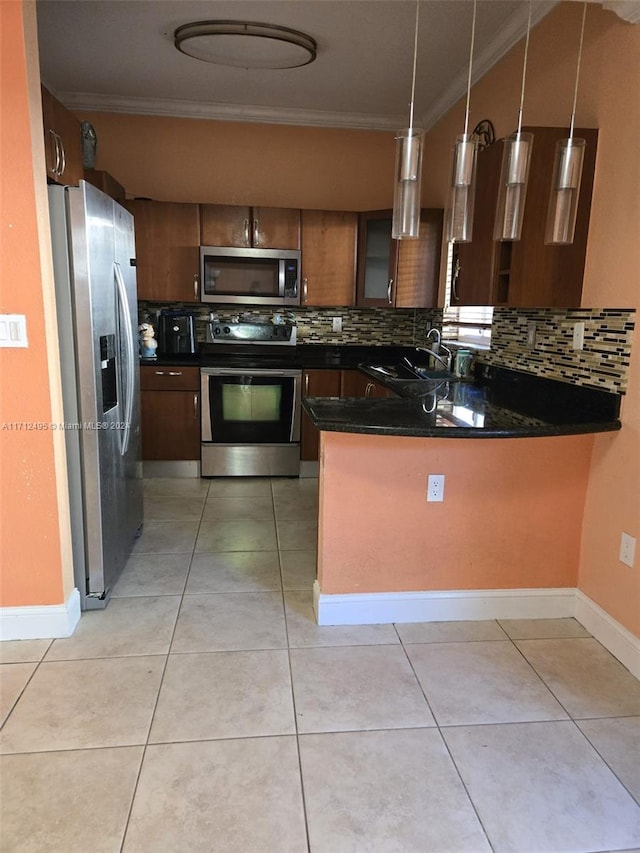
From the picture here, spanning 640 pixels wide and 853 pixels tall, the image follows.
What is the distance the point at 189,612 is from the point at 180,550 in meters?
0.64

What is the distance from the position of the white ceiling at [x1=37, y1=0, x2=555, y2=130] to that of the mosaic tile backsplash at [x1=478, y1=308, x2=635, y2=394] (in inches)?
55.0

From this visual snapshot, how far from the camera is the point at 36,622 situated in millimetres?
2262

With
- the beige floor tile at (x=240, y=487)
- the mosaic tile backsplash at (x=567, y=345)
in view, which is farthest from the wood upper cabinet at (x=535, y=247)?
the beige floor tile at (x=240, y=487)

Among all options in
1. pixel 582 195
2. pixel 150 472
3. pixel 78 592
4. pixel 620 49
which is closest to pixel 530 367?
pixel 582 195

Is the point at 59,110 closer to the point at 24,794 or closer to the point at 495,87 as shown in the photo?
the point at 495,87

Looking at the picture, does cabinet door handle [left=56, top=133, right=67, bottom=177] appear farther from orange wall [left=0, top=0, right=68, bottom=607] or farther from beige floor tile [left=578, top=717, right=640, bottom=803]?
beige floor tile [left=578, top=717, right=640, bottom=803]

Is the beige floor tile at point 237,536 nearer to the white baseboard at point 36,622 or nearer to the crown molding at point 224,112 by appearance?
the white baseboard at point 36,622

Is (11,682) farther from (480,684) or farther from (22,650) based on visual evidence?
(480,684)

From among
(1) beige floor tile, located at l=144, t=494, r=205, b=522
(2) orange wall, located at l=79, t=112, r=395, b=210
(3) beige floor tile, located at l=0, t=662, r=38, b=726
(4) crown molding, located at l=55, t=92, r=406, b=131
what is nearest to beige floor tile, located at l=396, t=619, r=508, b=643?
(3) beige floor tile, located at l=0, t=662, r=38, b=726

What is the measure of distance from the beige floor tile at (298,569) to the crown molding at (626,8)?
8.39 ft

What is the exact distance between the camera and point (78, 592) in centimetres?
242

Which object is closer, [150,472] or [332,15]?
[332,15]

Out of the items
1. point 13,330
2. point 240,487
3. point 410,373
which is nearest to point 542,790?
point 13,330

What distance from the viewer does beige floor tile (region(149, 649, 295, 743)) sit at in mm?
1804
